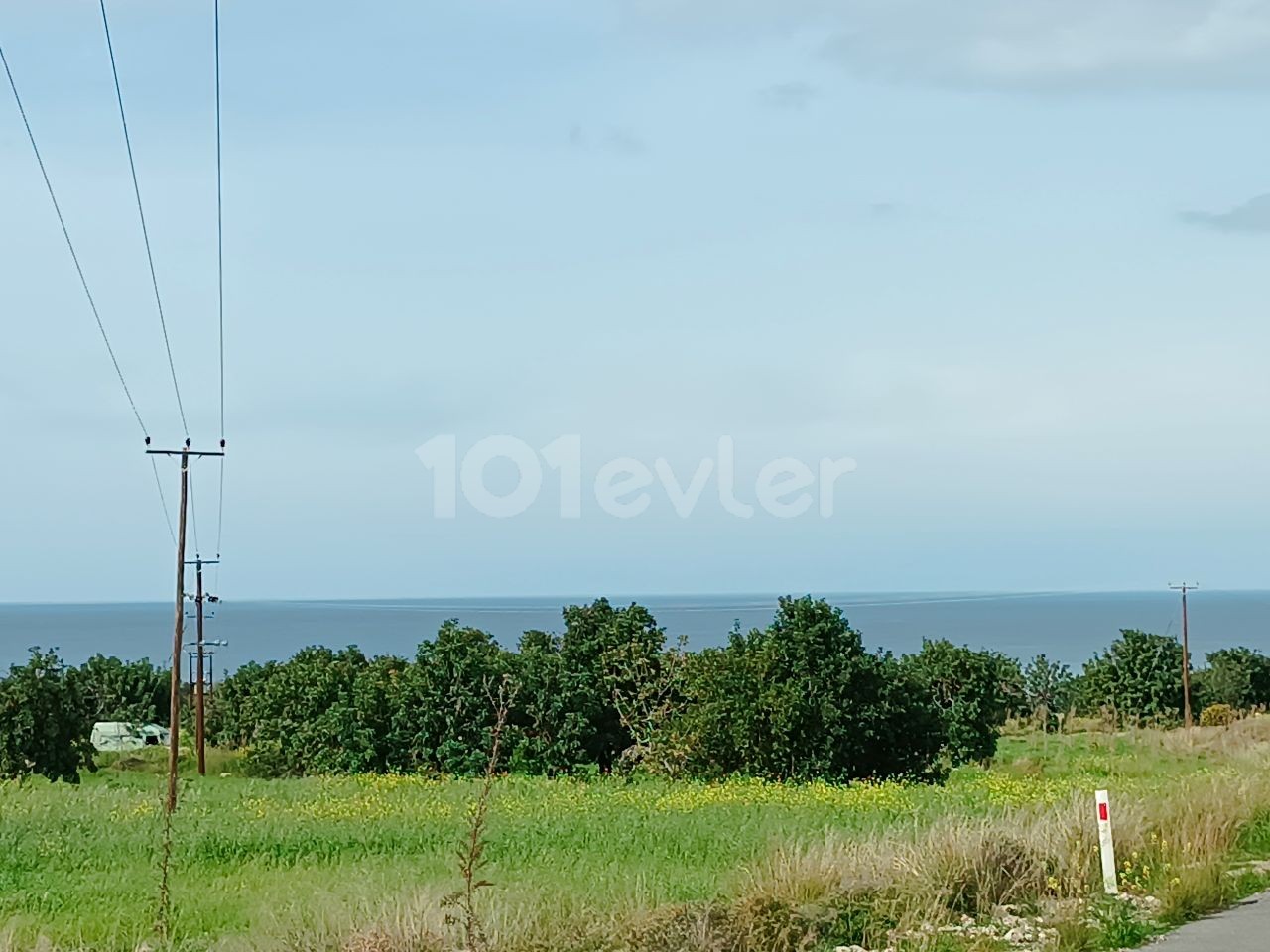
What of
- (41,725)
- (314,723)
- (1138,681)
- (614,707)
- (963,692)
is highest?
(963,692)

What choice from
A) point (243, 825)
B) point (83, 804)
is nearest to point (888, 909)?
point (243, 825)

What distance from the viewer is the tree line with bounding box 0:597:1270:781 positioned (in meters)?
36.3

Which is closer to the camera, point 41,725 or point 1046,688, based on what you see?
point 41,725

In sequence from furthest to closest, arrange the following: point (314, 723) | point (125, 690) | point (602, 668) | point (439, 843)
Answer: point (125, 690) → point (314, 723) → point (602, 668) → point (439, 843)

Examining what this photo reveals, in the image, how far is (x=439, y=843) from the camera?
67.3ft

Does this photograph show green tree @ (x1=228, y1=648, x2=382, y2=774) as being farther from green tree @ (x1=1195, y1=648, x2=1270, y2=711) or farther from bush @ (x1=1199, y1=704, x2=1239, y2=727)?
green tree @ (x1=1195, y1=648, x2=1270, y2=711)

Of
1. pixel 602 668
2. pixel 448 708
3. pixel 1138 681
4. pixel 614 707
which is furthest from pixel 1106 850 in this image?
pixel 1138 681

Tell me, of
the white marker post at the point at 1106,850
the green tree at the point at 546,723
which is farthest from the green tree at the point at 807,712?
the white marker post at the point at 1106,850

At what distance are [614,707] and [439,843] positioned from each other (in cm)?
2454

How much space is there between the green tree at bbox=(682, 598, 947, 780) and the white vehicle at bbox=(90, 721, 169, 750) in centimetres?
3840

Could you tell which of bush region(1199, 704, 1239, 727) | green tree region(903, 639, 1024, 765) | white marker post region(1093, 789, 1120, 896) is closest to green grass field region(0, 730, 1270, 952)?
white marker post region(1093, 789, 1120, 896)

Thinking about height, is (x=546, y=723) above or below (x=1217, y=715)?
above

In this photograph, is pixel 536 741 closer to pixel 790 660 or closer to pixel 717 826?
pixel 790 660

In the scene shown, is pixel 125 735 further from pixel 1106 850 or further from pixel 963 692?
pixel 1106 850
